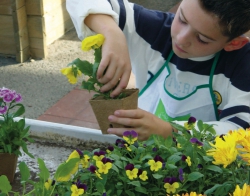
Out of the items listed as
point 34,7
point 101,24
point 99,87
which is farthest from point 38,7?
point 99,87

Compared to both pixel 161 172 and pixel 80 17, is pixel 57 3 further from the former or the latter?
pixel 161 172

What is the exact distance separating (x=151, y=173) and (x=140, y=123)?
0.83 ft

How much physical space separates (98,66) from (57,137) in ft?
1.15

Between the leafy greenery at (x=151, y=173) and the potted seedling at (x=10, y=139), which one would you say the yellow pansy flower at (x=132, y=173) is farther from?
the potted seedling at (x=10, y=139)

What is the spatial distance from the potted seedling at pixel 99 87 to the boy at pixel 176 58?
0.02 metres

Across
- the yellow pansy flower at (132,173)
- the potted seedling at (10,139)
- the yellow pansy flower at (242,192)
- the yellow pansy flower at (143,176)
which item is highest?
the yellow pansy flower at (242,192)

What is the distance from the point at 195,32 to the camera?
1.27 metres

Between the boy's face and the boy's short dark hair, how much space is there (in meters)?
0.01

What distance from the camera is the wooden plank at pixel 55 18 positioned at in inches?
144

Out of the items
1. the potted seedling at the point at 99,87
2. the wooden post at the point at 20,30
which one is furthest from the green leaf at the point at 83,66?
the wooden post at the point at 20,30

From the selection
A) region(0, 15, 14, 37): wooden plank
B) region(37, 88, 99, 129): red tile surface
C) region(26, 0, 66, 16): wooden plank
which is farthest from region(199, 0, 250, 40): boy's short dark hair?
region(0, 15, 14, 37): wooden plank

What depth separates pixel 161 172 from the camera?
87 centimetres

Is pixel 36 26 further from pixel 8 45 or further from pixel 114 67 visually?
pixel 114 67

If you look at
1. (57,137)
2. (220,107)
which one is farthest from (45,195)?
(220,107)
